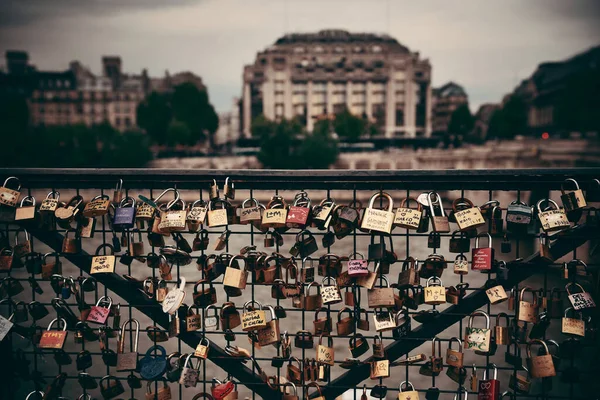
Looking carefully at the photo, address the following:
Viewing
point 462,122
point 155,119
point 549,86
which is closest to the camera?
point 155,119

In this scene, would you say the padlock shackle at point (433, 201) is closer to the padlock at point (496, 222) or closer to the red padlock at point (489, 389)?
the padlock at point (496, 222)

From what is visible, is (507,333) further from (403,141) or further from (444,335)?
(403,141)

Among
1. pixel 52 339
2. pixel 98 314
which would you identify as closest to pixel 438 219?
pixel 98 314

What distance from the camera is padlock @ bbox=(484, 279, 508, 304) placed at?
8.45 feet

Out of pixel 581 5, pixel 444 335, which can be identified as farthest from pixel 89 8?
pixel 444 335

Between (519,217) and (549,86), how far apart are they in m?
88.7

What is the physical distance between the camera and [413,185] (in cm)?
277

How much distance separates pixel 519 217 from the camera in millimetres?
2598

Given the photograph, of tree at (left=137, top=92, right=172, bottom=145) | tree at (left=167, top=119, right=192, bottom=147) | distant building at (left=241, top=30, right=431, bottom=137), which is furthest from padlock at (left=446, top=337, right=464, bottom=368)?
distant building at (left=241, top=30, right=431, bottom=137)

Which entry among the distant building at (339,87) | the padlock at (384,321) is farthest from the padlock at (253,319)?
the distant building at (339,87)

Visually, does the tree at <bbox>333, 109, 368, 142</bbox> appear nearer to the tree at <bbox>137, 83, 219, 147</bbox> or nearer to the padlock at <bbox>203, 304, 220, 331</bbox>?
the tree at <bbox>137, 83, 219, 147</bbox>

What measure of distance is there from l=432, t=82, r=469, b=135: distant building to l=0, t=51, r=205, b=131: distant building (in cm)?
4832

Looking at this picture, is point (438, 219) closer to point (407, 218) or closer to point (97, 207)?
point (407, 218)

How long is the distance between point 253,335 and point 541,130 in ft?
280
